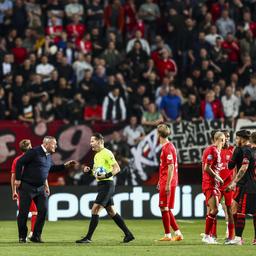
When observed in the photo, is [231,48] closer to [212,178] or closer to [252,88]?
[252,88]

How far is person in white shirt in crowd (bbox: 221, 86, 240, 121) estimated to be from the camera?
30.1 metres

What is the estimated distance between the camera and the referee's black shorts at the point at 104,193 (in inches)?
744

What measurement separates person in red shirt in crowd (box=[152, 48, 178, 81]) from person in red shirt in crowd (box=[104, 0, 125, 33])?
1.99 metres

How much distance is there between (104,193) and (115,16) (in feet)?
50.5

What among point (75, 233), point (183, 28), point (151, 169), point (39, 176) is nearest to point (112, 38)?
point (183, 28)

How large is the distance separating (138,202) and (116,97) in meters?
3.81

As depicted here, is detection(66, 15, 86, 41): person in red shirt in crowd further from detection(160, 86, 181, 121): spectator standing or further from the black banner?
the black banner

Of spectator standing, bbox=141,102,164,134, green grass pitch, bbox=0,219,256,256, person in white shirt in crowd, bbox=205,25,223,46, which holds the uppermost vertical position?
person in white shirt in crowd, bbox=205,25,223,46

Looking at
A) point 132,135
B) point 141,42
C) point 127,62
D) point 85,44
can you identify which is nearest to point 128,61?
point 127,62

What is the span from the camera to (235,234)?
18828 millimetres

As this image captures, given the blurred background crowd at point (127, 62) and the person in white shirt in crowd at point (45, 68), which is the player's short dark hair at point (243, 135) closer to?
the blurred background crowd at point (127, 62)

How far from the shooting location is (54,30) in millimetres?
32312

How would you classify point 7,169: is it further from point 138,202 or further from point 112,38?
point 112,38

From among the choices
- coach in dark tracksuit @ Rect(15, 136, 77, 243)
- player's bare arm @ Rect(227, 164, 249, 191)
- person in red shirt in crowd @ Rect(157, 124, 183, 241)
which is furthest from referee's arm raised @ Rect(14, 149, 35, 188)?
player's bare arm @ Rect(227, 164, 249, 191)
